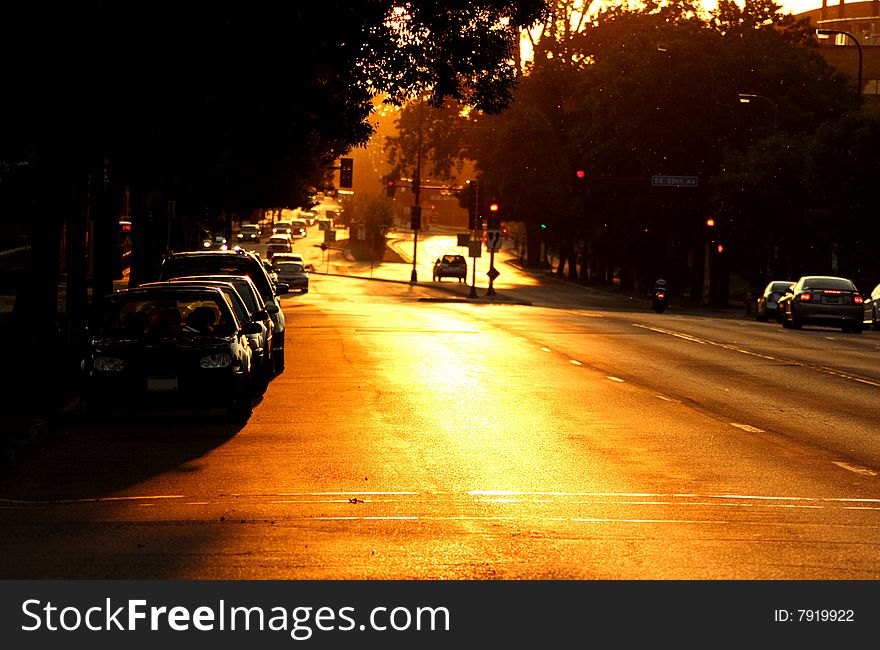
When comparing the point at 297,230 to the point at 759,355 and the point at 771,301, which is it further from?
the point at 759,355

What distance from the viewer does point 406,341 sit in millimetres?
32438

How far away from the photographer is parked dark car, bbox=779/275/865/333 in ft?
139

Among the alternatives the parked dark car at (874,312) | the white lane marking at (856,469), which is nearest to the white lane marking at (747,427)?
the white lane marking at (856,469)

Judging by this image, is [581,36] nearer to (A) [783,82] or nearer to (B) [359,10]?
(A) [783,82]

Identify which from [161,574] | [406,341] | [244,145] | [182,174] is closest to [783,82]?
[182,174]

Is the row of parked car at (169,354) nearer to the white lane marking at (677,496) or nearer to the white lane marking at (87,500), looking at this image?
the white lane marking at (87,500)

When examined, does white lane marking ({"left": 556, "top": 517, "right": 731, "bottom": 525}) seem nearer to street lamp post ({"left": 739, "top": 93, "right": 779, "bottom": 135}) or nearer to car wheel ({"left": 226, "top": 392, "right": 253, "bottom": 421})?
car wheel ({"left": 226, "top": 392, "right": 253, "bottom": 421})

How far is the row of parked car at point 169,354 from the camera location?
1652 cm

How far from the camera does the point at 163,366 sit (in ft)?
54.2

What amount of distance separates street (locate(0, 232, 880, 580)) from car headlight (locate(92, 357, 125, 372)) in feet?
2.25

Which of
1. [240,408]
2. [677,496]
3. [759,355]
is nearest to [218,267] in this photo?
[240,408]

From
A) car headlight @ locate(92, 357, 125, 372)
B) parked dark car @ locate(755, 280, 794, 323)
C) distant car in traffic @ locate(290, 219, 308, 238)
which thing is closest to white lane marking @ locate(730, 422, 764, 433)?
car headlight @ locate(92, 357, 125, 372)

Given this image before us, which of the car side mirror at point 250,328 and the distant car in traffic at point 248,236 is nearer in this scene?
the car side mirror at point 250,328

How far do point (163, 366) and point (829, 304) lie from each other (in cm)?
2954
